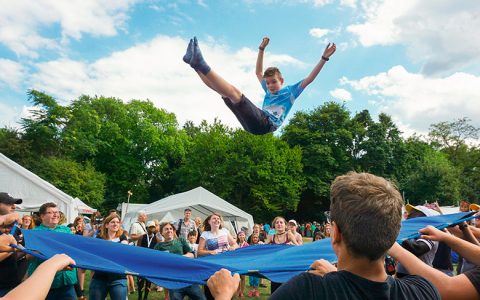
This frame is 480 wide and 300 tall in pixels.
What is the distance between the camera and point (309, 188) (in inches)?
1625

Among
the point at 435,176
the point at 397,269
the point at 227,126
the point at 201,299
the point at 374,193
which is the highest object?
the point at 227,126

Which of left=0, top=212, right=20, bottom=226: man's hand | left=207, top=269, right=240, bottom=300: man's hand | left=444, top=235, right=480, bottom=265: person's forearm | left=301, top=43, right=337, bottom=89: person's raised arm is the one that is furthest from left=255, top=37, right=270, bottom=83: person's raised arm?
left=207, top=269, right=240, bottom=300: man's hand

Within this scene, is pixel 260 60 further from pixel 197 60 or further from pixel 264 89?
pixel 197 60

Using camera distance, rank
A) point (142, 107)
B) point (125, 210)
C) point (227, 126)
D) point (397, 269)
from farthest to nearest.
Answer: point (142, 107)
point (227, 126)
point (125, 210)
point (397, 269)

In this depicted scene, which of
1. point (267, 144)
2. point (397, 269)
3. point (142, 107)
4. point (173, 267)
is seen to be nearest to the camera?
point (173, 267)

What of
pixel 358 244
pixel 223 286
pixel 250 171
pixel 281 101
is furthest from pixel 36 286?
pixel 250 171

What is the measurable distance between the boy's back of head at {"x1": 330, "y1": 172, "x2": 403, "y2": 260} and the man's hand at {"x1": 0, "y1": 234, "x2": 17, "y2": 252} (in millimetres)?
3274

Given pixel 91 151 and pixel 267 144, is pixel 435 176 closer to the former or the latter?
pixel 267 144

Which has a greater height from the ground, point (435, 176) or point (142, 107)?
point (142, 107)

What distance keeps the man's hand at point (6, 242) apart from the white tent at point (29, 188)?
1927 cm

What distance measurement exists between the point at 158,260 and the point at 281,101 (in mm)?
2764

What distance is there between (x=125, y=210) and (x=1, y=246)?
18.2m

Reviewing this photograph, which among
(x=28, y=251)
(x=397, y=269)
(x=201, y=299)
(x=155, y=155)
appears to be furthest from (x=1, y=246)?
(x=155, y=155)

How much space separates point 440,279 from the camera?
207cm
